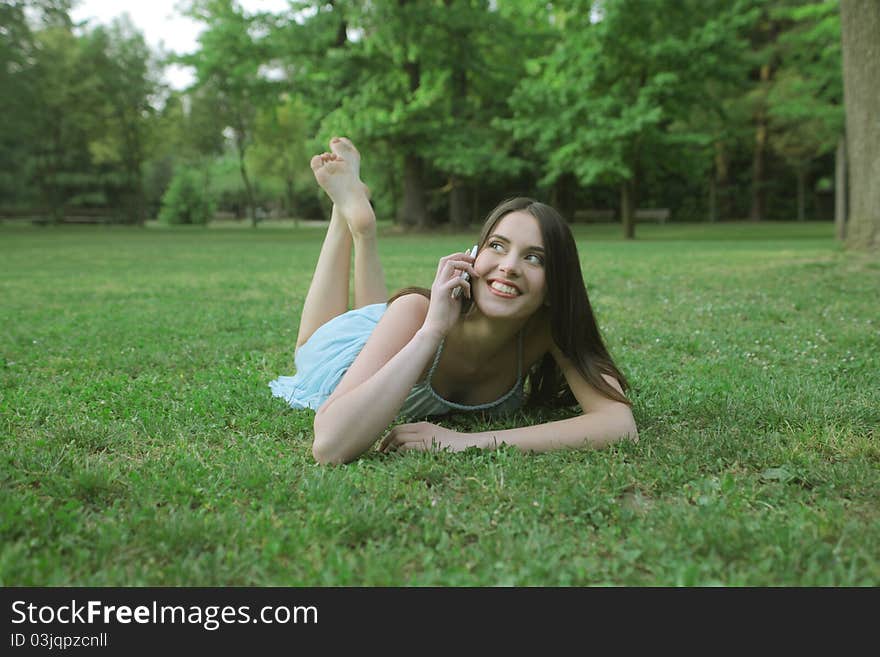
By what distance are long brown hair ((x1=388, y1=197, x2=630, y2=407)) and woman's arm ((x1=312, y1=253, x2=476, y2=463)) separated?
34cm

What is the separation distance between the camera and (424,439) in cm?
365

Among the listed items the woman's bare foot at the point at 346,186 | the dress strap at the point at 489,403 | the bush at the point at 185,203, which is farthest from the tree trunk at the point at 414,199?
the dress strap at the point at 489,403

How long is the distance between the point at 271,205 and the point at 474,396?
83357 mm

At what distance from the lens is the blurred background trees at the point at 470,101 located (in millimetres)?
26406

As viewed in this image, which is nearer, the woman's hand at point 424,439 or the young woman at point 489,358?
the young woman at point 489,358

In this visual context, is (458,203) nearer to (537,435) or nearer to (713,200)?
(713,200)

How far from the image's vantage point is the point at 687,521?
9.02ft

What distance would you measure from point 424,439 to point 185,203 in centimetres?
5447

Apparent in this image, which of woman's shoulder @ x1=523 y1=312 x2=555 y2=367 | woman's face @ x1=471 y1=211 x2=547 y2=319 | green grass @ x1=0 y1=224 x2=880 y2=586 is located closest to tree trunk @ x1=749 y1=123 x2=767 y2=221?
green grass @ x1=0 y1=224 x2=880 y2=586

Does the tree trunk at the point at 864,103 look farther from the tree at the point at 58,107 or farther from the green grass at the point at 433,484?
the tree at the point at 58,107

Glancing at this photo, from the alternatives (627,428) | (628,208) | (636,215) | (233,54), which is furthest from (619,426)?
(636,215)

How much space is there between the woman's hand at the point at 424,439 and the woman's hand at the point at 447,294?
0.51 metres
